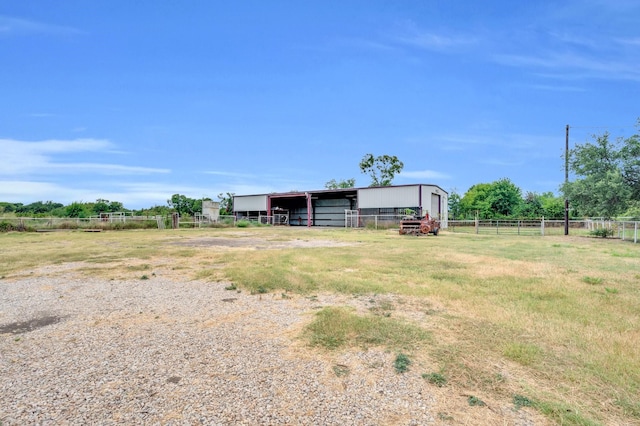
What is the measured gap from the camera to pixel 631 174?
1944cm

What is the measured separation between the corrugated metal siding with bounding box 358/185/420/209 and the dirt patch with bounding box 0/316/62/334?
31000 millimetres

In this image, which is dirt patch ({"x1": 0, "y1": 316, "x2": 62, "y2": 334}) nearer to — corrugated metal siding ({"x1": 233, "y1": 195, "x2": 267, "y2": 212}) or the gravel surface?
the gravel surface

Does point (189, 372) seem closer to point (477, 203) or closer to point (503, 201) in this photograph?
point (503, 201)

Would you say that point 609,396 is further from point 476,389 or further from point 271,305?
point 271,305

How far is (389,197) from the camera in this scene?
3503 cm

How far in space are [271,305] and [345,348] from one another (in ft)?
6.94

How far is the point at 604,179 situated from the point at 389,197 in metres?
18.3

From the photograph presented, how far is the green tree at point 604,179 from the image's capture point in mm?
18625

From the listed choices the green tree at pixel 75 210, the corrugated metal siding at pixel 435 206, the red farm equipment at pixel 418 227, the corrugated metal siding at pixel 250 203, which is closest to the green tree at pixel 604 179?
the red farm equipment at pixel 418 227

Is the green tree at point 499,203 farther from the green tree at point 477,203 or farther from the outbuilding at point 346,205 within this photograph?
the outbuilding at point 346,205

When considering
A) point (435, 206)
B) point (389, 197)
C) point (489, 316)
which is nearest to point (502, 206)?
point (435, 206)

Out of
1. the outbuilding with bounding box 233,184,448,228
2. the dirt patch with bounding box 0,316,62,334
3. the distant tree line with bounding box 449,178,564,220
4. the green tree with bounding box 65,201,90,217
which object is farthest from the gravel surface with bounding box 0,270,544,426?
the distant tree line with bounding box 449,178,564,220

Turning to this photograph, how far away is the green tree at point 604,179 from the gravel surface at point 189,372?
21085mm

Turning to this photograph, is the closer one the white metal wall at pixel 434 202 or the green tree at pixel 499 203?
the white metal wall at pixel 434 202
